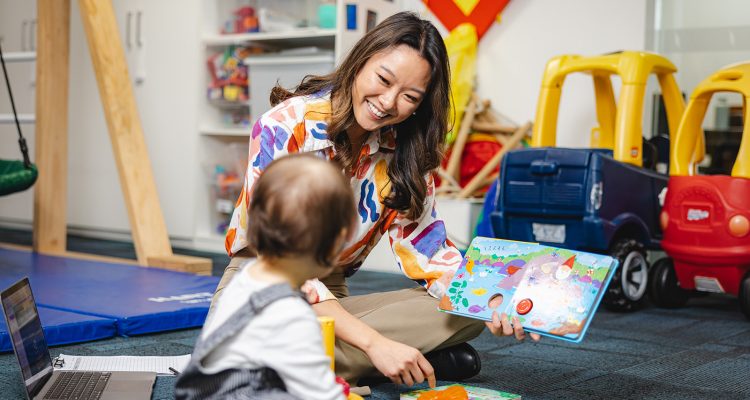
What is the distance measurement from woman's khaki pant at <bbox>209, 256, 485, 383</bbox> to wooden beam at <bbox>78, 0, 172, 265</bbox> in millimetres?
1638

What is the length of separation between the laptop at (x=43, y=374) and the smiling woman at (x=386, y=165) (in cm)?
22

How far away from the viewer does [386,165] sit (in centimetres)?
163

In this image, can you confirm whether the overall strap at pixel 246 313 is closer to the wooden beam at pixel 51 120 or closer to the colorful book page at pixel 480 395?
the colorful book page at pixel 480 395

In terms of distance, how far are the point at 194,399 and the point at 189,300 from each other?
1332 mm

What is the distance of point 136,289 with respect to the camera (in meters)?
2.52

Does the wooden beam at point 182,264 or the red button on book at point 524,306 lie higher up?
the red button on book at point 524,306

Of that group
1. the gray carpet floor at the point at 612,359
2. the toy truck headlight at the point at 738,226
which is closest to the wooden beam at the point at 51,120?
the gray carpet floor at the point at 612,359

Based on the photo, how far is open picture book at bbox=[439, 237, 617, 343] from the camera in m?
1.31

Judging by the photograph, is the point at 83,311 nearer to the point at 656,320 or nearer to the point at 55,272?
the point at 55,272

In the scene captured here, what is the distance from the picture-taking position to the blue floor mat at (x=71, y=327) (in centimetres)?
192

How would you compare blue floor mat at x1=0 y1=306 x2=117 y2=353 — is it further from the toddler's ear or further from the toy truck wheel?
the toy truck wheel

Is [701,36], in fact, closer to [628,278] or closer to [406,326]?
[628,278]

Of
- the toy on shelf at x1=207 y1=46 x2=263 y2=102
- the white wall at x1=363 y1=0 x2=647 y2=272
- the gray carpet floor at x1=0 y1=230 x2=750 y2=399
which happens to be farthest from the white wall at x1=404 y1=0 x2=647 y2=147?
the gray carpet floor at x1=0 y1=230 x2=750 y2=399

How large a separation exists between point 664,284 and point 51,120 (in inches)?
94.5
